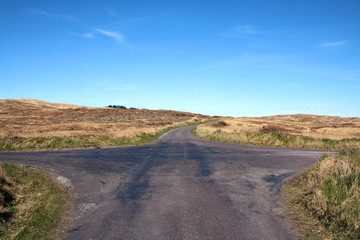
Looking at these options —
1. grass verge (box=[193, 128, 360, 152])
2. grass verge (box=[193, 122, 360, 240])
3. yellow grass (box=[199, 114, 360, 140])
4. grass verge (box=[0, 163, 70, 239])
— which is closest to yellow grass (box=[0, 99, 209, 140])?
grass verge (box=[193, 128, 360, 152])

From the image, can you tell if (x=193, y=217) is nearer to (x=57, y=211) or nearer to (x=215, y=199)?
(x=215, y=199)

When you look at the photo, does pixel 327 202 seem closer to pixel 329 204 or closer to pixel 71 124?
pixel 329 204

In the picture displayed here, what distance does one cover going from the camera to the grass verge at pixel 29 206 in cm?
512

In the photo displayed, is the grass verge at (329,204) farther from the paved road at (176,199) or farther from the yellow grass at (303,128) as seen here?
the yellow grass at (303,128)

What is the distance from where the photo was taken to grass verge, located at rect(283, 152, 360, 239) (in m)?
4.99

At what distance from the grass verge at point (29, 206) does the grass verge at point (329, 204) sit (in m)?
5.55

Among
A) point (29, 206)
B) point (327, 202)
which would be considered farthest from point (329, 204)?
point (29, 206)

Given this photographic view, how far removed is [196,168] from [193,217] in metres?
6.06

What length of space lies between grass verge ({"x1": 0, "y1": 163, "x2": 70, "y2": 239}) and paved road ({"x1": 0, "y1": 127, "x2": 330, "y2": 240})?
516 mm

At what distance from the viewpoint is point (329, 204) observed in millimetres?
5832

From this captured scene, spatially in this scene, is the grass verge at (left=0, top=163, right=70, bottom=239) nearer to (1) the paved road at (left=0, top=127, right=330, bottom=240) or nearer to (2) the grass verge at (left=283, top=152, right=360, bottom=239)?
(1) the paved road at (left=0, top=127, right=330, bottom=240)

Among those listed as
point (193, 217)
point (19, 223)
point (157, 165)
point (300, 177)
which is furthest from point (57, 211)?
point (300, 177)

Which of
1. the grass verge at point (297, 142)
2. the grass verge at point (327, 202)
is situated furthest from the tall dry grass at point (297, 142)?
the grass verge at point (327, 202)

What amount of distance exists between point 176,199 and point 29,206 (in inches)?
152
